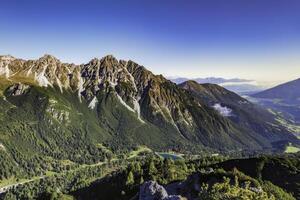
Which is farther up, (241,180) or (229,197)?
(229,197)

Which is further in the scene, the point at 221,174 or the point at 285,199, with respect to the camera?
the point at 285,199

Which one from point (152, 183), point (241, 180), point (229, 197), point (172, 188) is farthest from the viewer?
point (172, 188)

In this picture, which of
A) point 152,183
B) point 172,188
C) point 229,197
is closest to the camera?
point 229,197

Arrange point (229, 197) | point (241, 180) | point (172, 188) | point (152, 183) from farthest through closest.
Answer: point (172, 188), point (241, 180), point (152, 183), point (229, 197)

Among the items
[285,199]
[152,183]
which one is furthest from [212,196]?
[285,199]

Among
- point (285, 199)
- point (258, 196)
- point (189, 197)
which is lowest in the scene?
point (285, 199)

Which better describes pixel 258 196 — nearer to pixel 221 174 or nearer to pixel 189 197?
pixel 189 197

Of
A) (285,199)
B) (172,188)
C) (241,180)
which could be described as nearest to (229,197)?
(241,180)

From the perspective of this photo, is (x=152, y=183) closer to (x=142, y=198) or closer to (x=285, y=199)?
(x=142, y=198)

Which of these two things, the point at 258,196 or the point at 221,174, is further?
the point at 221,174
